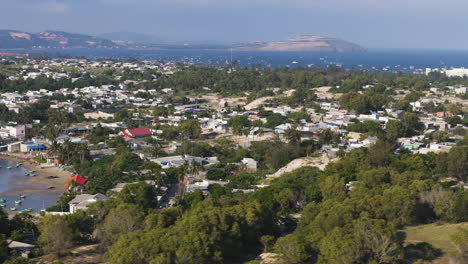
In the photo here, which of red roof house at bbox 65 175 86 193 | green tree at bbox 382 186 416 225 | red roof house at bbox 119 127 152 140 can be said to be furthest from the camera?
red roof house at bbox 119 127 152 140

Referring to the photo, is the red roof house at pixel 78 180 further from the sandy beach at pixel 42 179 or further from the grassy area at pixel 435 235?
the grassy area at pixel 435 235

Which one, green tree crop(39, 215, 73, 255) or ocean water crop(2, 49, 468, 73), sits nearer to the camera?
green tree crop(39, 215, 73, 255)

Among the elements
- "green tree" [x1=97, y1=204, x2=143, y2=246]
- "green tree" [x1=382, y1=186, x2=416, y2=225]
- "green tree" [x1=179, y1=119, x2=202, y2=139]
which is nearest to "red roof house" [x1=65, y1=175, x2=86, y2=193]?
"green tree" [x1=97, y1=204, x2=143, y2=246]

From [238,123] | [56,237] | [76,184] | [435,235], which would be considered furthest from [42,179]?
[435,235]

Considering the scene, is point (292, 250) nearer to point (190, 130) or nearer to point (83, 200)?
point (83, 200)

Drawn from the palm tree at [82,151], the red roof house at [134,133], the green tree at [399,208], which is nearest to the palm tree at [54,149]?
the palm tree at [82,151]

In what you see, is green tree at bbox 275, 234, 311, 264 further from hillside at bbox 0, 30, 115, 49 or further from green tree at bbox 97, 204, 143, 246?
hillside at bbox 0, 30, 115, 49

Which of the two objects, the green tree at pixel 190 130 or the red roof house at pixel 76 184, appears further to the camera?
the green tree at pixel 190 130
